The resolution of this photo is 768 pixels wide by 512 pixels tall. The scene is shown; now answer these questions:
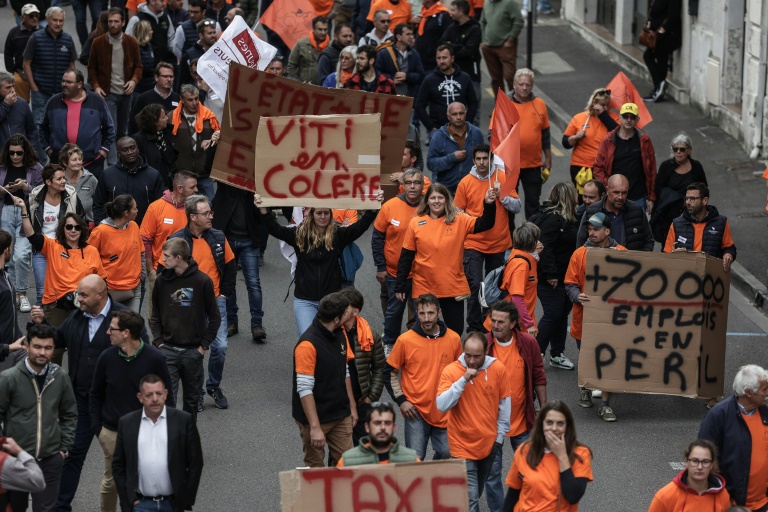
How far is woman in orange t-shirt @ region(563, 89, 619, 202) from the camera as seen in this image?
51.6ft

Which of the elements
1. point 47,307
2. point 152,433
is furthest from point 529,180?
point 152,433

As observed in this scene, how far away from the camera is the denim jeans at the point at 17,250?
1409cm

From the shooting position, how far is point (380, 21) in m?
18.6

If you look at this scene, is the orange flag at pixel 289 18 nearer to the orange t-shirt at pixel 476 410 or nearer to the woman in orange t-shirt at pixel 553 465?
the orange t-shirt at pixel 476 410

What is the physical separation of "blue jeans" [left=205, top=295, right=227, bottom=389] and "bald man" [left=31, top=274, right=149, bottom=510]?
1.84 metres

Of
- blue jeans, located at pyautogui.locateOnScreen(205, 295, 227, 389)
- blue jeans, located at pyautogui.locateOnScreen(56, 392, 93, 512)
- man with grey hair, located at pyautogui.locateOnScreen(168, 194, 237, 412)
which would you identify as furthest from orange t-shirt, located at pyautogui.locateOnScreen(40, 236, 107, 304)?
blue jeans, located at pyautogui.locateOnScreen(56, 392, 93, 512)

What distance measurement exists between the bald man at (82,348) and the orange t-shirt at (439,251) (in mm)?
3124

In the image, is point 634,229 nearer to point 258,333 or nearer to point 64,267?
point 258,333

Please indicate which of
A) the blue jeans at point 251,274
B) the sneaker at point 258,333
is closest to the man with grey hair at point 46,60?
the blue jeans at point 251,274

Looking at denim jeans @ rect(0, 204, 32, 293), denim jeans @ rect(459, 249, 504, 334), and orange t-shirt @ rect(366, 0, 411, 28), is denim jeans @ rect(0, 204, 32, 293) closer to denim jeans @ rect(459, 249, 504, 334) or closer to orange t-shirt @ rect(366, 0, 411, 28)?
denim jeans @ rect(459, 249, 504, 334)

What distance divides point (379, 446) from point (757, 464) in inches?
97.8

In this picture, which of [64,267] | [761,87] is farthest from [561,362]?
[761,87]

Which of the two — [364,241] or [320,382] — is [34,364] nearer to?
[320,382]

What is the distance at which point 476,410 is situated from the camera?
970 cm
